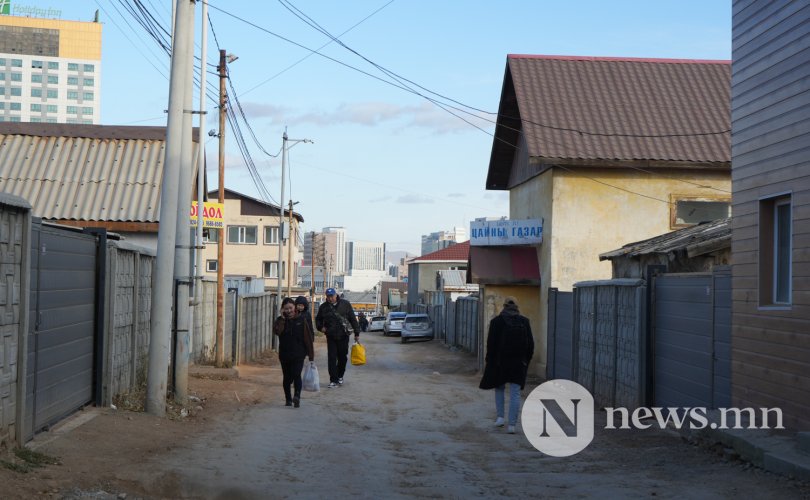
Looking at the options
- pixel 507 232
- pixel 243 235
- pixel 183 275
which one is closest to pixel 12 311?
pixel 183 275

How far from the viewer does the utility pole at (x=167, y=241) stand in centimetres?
1169

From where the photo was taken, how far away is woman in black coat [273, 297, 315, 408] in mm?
14219

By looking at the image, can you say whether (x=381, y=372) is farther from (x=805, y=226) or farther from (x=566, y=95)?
(x=805, y=226)

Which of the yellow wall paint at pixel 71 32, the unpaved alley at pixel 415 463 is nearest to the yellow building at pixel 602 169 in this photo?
the unpaved alley at pixel 415 463

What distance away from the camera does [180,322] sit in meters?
12.8

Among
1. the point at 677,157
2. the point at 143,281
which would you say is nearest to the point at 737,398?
the point at 143,281

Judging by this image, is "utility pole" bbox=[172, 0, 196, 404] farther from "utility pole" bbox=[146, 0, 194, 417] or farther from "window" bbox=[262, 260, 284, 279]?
"window" bbox=[262, 260, 284, 279]

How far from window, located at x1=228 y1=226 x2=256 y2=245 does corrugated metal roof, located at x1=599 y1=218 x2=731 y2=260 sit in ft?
192

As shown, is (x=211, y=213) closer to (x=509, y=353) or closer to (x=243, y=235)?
(x=509, y=353)

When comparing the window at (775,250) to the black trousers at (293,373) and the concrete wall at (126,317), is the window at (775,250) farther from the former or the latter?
the concrete wall at (126,317)

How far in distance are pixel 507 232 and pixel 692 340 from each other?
40.8 feet

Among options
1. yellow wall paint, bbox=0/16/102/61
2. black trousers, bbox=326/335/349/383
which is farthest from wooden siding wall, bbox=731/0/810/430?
yellow wall paint, bbox=0/16/102/61

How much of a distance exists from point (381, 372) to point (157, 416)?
12159 millimetres

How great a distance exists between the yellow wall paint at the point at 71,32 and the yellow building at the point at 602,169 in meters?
140
